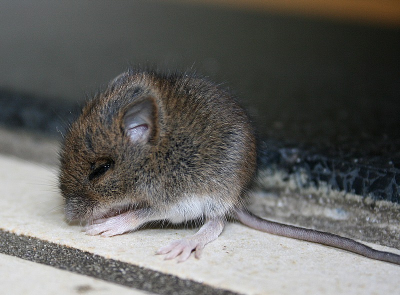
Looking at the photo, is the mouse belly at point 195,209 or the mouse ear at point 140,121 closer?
the mouse ear at point 140,121

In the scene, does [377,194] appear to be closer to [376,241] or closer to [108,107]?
[376,241]

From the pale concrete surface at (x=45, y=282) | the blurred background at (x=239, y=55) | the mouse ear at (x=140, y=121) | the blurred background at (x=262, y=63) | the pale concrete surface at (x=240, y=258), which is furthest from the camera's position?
the blurred background at (x=239, y=55)

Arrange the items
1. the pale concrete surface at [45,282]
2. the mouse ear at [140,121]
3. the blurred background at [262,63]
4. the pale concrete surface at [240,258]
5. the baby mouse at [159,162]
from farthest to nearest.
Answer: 1. the blurred background at [262,63]
2. the baby mouse at [159,162]
3. the mouse ear at [140,121]
4. the pale concrete surface at [240,258]
5. the pale concrete surface at [45,282]

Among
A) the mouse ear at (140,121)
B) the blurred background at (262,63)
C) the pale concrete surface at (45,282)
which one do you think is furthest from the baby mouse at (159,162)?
the pale concrete surface at (45,282)

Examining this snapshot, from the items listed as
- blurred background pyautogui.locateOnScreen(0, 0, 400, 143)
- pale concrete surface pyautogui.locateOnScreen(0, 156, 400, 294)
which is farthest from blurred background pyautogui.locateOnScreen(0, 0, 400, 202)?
pale concrete surface pyautogui.locateOnScreen(0, 156, 400, 294)

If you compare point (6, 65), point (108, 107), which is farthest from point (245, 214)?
point (6, 65)

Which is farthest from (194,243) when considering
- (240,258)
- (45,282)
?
(45,282)

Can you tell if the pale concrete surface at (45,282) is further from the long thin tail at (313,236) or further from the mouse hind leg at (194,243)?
the long thin tail at (313,236)
